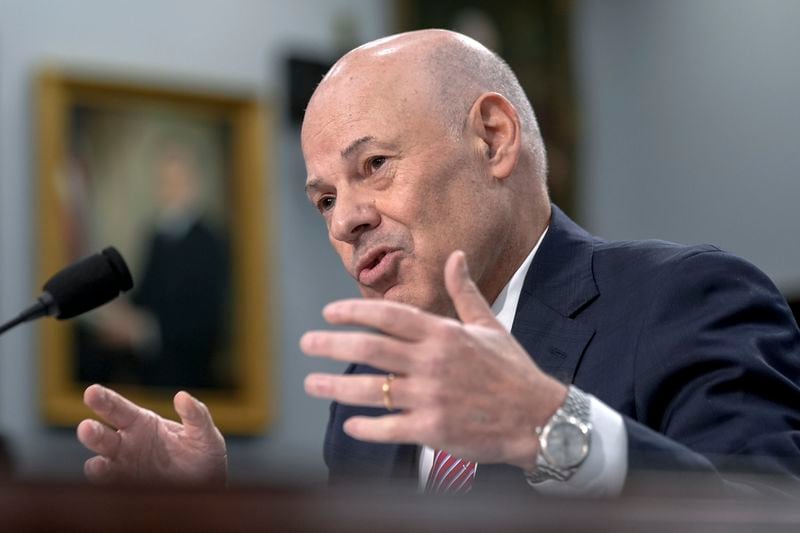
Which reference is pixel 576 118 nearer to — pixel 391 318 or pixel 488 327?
pixel 488 327

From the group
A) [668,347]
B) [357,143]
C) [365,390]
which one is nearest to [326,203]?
[357,143]

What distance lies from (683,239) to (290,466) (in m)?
7.61

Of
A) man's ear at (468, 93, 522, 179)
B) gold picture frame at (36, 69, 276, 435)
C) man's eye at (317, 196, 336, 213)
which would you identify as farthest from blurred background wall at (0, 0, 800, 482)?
man's ear at (468, 93, 522, 179)

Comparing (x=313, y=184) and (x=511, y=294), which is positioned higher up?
(x=313, y=184)

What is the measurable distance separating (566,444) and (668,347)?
57 cm

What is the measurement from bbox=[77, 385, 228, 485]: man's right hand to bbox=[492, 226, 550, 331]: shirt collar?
66 cm

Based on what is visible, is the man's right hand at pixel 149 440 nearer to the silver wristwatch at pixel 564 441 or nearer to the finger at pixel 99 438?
the finger at pixel 99 438

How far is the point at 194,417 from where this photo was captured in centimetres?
257

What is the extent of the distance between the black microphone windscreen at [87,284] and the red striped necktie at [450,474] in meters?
0.75

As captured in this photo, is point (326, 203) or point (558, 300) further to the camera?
point (326, 203)

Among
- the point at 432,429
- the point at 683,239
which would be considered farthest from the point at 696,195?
the point at 432,429

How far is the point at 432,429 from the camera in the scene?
1.68m

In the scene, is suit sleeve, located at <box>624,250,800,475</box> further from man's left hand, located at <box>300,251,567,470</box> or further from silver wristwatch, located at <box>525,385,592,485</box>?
man's left hand, located at <box>300,251,567,470</box>

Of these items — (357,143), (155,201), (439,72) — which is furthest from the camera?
(155,201)
